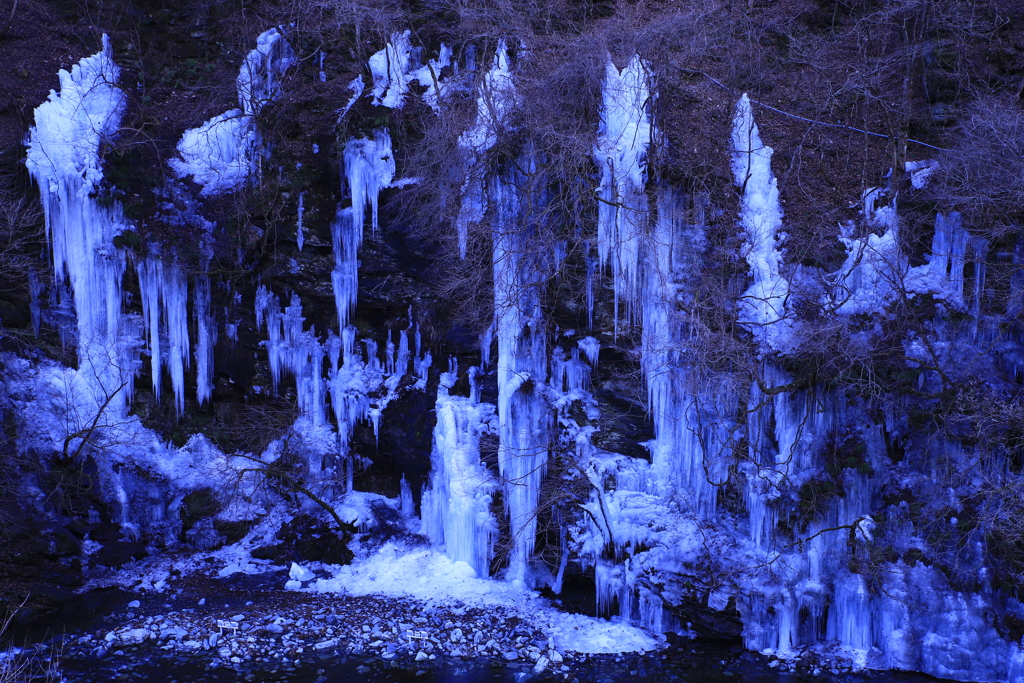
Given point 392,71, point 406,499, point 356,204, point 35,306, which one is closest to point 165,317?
point 35,306

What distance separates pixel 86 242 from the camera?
1059 centimetres

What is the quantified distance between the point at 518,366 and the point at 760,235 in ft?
12.1

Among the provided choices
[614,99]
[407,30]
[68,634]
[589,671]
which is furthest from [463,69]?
[68,634]

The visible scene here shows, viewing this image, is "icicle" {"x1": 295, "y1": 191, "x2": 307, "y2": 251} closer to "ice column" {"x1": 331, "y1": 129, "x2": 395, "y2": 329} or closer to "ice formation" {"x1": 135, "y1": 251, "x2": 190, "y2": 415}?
"ice column" {"x1": 331, "y1": 129, "x2": 395, "y2": 329}

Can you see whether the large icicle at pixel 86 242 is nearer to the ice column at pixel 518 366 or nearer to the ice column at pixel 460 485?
the ice column at pixel 460 485

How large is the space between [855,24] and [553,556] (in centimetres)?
922

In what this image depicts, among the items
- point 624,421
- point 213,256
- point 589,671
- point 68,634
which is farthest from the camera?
point 213,256

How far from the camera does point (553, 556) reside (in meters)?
9.74

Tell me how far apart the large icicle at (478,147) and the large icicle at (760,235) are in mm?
3367

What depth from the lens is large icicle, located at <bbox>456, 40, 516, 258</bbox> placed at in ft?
33.1

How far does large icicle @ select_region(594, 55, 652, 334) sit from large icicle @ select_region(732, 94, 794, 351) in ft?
4.70

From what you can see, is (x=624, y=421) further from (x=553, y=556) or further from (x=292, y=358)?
(x=292, y=358)

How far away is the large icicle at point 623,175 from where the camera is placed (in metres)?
9.70


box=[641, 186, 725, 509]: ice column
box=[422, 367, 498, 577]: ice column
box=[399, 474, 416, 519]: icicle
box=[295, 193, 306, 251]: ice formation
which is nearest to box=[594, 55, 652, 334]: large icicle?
box=[641, 186, 725, 509]: ice column
